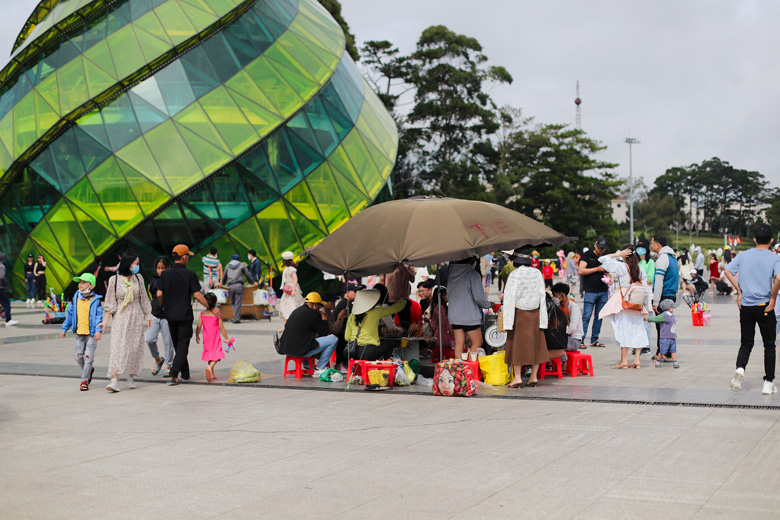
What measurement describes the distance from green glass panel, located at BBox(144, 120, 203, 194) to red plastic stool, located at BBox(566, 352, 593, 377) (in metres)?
14.7

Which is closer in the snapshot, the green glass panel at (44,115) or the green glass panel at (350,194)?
the green glass panel at (44,115)

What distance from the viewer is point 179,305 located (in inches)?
411

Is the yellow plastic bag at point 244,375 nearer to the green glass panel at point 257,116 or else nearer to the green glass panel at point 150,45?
the green glass panel at point 257,116

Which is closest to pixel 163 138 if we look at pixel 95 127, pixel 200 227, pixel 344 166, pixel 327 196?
pixel 95 127

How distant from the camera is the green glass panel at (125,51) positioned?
911 inches

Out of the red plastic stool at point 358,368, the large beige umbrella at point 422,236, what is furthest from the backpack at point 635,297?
the red plastic stool at point 358,368

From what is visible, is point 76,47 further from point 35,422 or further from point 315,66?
point 35,422

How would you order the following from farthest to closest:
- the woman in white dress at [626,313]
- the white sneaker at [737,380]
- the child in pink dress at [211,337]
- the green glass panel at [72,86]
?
the green glass panel at [72,86] < the woman in white dress at [626,313] < the child in pink dress at [211,337] < the white sneaker at [737,380]

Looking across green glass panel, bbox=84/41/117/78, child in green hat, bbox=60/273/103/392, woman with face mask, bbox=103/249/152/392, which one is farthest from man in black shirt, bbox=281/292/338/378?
green glass panel, bbox=84/41/117/78

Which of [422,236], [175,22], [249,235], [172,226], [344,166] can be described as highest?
[175,22]

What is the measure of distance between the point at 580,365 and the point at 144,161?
15.5 metres

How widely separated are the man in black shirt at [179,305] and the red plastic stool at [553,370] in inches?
167

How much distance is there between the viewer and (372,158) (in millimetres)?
27766

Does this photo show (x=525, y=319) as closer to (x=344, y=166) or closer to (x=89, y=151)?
(x=89, y=151)
